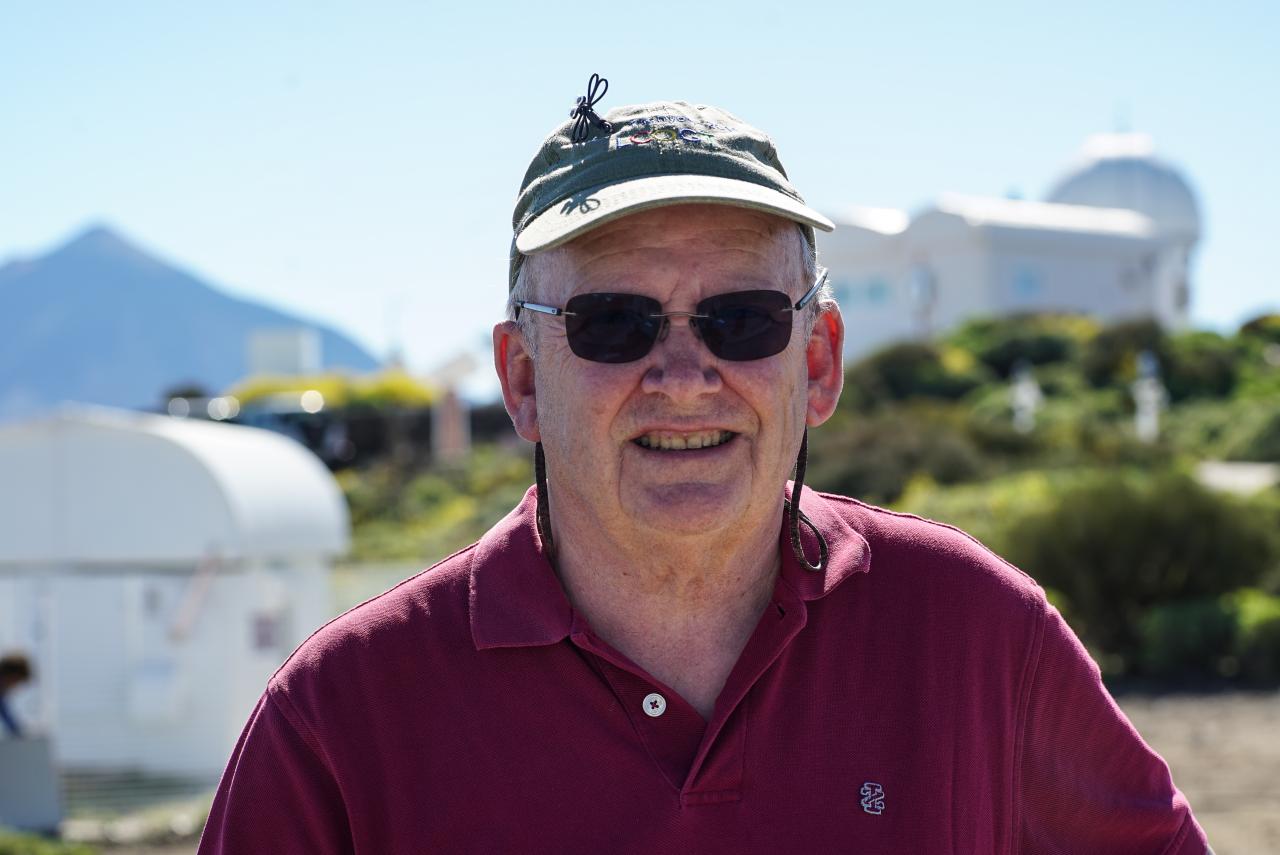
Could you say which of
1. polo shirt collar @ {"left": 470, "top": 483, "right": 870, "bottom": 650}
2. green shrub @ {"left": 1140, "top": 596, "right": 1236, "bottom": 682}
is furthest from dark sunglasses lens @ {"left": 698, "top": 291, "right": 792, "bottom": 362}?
green shrub @ {"left": 1140, "top": 596, "right": 1236, "bottom": 682}

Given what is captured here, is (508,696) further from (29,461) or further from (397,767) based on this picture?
(29,461)

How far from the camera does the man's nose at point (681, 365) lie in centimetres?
205

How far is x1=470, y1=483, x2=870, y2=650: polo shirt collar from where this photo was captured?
6.68ft

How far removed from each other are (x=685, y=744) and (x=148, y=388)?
14772 centimetres

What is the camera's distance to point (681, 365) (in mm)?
2062

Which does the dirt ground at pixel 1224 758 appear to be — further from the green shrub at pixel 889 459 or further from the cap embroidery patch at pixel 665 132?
the green shrub at pixel 889 459

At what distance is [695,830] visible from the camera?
6.33ft

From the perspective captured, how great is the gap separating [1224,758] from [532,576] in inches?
269

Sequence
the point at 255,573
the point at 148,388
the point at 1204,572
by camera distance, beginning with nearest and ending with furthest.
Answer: the point at 255,573 → the point at 1204,572 → the point at 148,388

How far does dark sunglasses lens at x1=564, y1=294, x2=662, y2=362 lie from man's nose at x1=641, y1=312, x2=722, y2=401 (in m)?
0.02

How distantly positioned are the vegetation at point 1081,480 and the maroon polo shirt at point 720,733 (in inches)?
340

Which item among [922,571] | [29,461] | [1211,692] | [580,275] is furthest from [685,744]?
[1211,692]

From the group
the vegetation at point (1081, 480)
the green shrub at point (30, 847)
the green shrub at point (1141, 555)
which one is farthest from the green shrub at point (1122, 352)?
the green shrub at point (30, 847)

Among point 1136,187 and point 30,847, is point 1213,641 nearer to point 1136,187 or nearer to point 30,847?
point 30,847
